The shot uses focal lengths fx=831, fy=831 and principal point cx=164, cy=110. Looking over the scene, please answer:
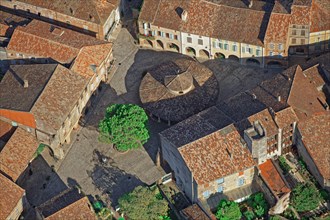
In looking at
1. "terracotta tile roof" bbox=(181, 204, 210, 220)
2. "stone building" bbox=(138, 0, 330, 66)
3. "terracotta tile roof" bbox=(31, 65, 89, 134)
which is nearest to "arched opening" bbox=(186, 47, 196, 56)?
Answer: "stone building" bbox=(138, 0, 330, 66)

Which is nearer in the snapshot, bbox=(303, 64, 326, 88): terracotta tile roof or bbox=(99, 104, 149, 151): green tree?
bbox=(99, 104, 149, 151): green tree

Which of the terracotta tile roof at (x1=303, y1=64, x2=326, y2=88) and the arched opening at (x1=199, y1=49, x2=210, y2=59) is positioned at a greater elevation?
the arched opening at (x1=199, y1=49, x2=210, y2=59)

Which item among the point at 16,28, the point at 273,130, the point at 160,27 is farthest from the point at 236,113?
the point at 16,28

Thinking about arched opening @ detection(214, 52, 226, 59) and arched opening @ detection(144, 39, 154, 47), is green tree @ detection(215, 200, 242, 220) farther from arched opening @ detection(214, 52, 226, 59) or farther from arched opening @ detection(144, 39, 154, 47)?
arched opening @ detection(144, 39, 154, 47)

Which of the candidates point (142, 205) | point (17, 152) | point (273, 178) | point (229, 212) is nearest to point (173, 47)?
point (273, 178)

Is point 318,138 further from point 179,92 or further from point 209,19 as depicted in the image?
point 209,19

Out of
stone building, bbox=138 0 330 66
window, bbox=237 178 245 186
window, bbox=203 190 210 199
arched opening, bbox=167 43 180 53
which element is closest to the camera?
window, bbox=203 190 210 199

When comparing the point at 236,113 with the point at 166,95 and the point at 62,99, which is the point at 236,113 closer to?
the point at 166,95
